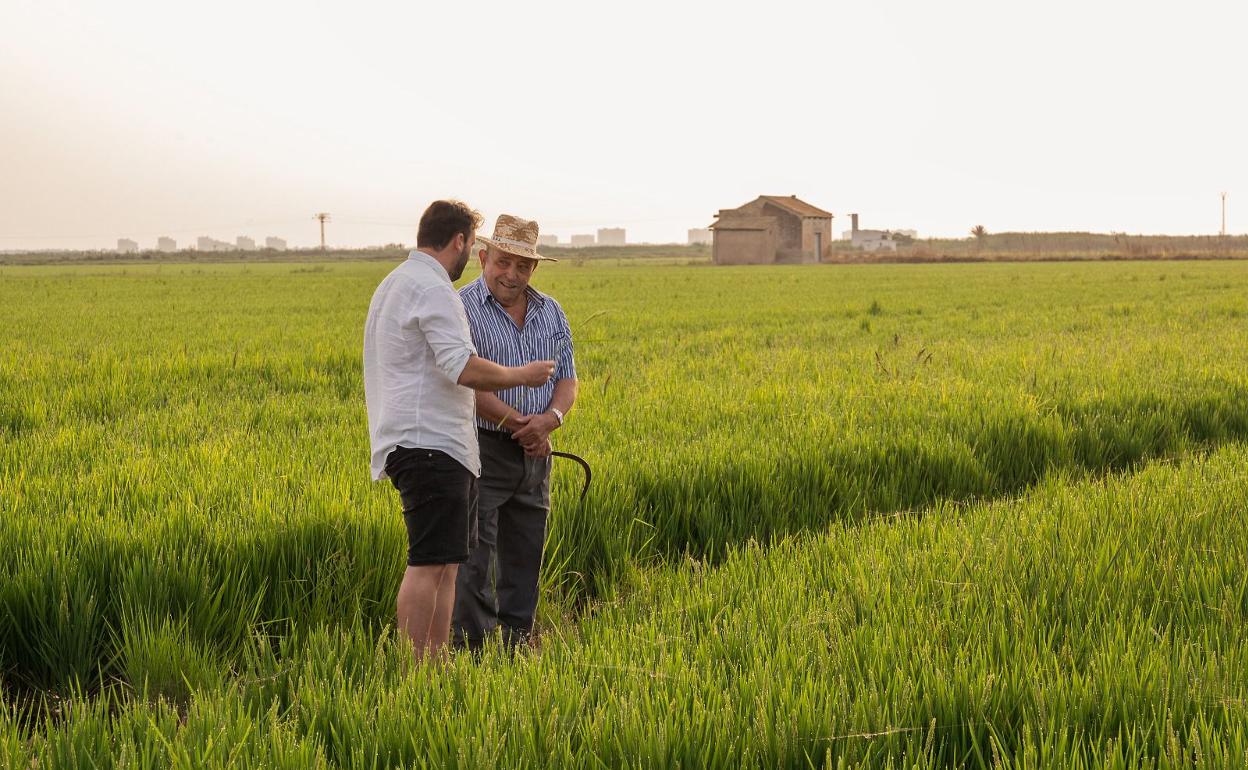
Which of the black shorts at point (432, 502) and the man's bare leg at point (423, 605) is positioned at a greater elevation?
the black shorts at point (432, 502)

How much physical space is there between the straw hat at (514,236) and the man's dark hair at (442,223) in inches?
10.9

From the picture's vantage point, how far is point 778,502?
5688mm

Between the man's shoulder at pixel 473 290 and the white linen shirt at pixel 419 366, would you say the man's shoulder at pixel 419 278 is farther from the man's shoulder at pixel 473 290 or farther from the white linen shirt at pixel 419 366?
the man's shoulder at pixel 473 290

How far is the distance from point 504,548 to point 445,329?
4.06ft

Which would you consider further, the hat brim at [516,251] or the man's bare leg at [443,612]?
the hat brim at [516,251]

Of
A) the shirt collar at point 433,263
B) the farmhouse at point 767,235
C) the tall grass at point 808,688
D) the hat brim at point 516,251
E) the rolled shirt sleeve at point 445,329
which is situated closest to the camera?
the tall grass at point 808,688

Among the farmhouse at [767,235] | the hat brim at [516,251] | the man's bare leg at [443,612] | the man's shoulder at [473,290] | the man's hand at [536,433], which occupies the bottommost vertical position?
the man's bare leg at [443,612]

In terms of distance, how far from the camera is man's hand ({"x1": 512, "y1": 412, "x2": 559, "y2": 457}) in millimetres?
3982

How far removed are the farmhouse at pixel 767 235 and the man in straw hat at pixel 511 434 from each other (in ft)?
225

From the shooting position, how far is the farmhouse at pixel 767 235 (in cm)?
7269

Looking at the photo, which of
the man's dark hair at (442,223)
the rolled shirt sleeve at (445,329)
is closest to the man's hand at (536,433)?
the rolled shirt sleeve at (445,329)

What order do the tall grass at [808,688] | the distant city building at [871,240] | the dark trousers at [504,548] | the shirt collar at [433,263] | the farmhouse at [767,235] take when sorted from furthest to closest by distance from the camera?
1. the distant city building at [871,240]
2. the farmhouse at [767,235]
3. the dark trousers at [504,548]
4. the shirt collar at [433,263]
5. the tall grass at [808,688]

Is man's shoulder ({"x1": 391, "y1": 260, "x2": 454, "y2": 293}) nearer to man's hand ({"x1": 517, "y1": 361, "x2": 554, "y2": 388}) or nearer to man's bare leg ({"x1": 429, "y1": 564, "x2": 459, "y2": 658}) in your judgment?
man's hand ({"x1": 517, "y1": 361, "x2": 554, "y2": 388})

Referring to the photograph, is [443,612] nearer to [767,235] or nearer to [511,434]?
[511,434]
